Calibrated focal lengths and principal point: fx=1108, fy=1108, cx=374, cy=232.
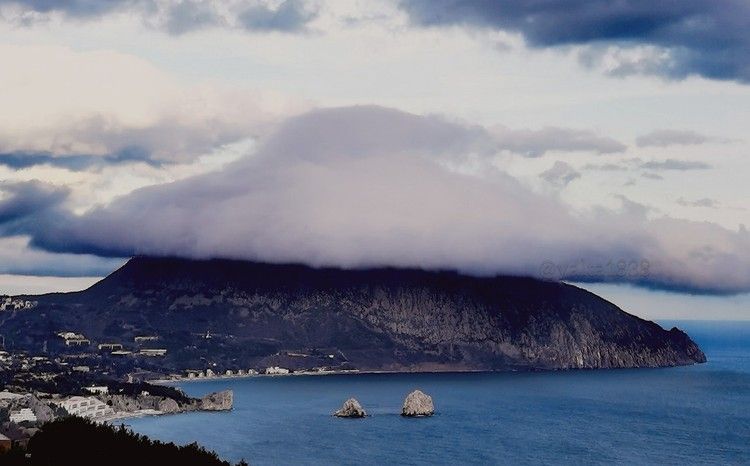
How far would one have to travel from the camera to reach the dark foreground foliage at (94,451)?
108 m

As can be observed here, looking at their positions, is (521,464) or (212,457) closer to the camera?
(212,457)

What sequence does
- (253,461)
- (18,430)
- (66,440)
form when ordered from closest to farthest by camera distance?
(66,440), (18,430), (253,461)

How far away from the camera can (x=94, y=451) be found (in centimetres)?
11131

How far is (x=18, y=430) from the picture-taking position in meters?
158

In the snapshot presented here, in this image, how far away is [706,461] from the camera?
636 ft

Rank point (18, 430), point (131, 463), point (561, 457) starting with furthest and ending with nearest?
point (561, 457) → point (18, 430) → point (131, 463)

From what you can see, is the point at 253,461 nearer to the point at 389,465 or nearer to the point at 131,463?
the point at 389,465

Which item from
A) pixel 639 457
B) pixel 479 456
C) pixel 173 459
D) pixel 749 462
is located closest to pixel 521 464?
pixel 479 456

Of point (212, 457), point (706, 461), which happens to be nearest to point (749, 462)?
point (706, 461)

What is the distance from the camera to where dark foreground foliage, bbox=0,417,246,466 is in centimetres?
10762

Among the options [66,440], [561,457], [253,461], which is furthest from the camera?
[561,457]

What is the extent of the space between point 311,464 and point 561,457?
46646 mm

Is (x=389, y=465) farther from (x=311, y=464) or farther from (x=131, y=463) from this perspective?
(x=131, y=463)

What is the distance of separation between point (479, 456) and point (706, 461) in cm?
3958
